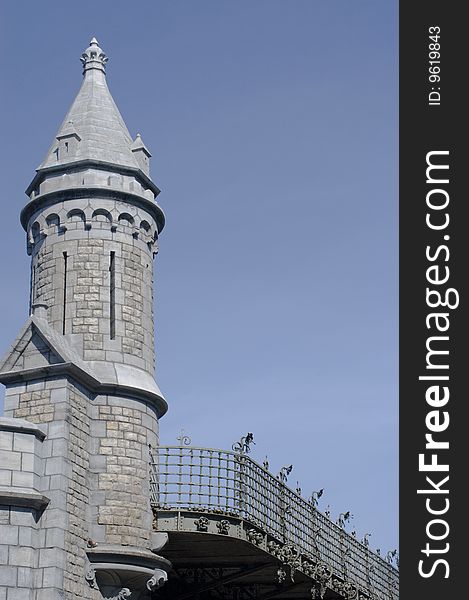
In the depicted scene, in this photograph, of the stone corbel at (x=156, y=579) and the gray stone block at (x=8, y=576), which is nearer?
the gray stone block at (x=8, y=576)

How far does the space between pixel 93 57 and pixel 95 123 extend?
9.79ft

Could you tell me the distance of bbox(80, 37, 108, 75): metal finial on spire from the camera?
36.6 meters

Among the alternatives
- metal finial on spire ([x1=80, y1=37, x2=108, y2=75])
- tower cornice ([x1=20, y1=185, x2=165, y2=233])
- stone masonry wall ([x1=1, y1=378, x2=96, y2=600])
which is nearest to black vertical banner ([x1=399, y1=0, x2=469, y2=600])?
stone masonry wall ([x1=1, y1=378, x2=96, y2=600])

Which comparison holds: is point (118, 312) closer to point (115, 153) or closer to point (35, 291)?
point (35, 291)

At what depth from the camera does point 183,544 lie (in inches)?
1312

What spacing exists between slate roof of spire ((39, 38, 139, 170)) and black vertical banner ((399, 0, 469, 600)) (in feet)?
43.7

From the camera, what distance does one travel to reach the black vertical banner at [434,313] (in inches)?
831

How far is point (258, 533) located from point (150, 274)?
8.31 m

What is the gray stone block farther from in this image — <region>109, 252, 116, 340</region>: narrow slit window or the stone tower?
<region>109, 252, 116, 340</region>: narrow slit window

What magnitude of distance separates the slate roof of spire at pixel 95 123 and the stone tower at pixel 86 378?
5 centimetres

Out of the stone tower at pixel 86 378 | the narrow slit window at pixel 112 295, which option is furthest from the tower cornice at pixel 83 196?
the narrow slit window at pixel 112 295

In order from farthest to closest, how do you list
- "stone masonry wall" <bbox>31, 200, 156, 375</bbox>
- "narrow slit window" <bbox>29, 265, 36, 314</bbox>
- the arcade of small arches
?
1. "narrow slit window" <bbox>29, 265, 36, 314</bbox>
2. the arcade of small arches
3. "stone masonry wall" <bbox>31, 200, 156, 375</bbox>

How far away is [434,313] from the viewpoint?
21.7 meters

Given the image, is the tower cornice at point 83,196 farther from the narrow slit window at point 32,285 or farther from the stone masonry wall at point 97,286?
the narrow slit window at point 32,285
